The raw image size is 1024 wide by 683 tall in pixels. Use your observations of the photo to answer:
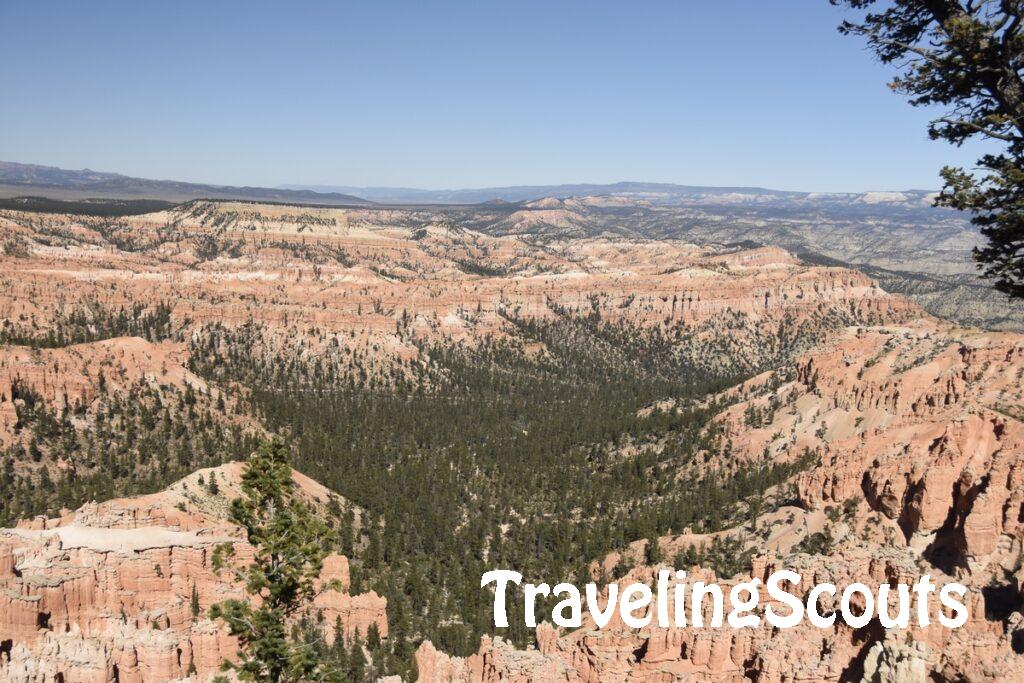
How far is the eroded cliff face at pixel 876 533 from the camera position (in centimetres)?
2795

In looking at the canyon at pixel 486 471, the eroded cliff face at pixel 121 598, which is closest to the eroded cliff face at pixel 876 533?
the canyon at pixel 486 471

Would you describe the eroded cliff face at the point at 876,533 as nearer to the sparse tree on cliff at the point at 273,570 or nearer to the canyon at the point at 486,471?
the canyon at the point at 486,471

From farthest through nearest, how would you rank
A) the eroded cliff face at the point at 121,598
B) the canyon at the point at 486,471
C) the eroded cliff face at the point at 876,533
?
the eroded cliff face at the point at 121,598
the canyon at the point at 486,471
the eroded cliff face at the point at 876,533

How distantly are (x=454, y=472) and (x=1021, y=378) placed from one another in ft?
175

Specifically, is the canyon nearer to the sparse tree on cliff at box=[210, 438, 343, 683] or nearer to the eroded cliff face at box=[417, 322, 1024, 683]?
the eroded cliff face at box=[417, 322, 1024, 683]

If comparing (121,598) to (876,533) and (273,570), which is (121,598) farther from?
(876,533)

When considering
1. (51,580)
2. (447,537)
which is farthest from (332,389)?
(51,580)

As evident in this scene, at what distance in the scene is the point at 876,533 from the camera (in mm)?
44312

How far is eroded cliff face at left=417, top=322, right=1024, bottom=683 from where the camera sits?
28.0m

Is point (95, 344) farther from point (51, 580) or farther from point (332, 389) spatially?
point (51, 580)

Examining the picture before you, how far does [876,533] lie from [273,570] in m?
38.2

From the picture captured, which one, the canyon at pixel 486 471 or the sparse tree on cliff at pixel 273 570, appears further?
the canyon at pixel 486 471

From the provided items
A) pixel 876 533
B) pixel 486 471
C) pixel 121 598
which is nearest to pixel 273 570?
pixel 121 598

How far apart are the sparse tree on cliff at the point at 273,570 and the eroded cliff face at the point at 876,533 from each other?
44.4ft
